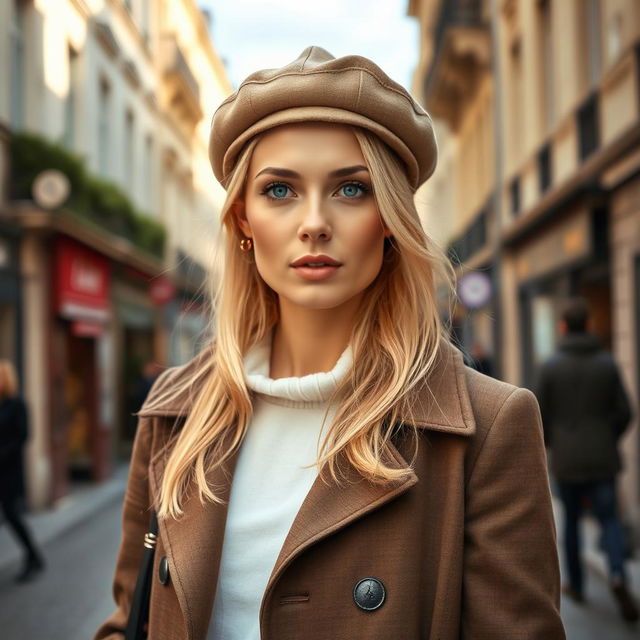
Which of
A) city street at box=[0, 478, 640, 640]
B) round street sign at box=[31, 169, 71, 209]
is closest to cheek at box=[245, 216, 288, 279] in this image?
city street at box=[0, 478, 640, 640]

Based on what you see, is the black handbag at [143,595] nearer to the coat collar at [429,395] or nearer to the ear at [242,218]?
the coat collar at [429,395]

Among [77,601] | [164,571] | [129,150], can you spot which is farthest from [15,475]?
[129,150]

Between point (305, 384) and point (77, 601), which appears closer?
point (305, 384)

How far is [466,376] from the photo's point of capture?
76.1 inches

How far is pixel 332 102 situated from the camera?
1834 mm

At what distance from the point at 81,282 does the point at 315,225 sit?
39.7ft

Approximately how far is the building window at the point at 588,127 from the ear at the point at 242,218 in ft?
30.3

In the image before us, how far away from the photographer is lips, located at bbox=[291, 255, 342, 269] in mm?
1869

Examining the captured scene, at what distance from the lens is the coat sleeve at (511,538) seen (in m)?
1.68

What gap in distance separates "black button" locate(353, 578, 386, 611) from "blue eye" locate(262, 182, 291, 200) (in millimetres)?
825

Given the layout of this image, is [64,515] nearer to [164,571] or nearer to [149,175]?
[164,571]

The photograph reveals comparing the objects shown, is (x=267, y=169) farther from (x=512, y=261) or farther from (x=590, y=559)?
(x=512, y=261)

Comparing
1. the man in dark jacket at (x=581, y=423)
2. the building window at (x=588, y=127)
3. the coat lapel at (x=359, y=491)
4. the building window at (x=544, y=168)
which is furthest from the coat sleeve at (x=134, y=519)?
Answer: the building window at (x=544, y=168)

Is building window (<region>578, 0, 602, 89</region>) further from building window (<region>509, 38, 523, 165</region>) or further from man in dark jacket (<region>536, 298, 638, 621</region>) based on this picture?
man in dark jacket (<region>536, 298, 638, 621</region>)
